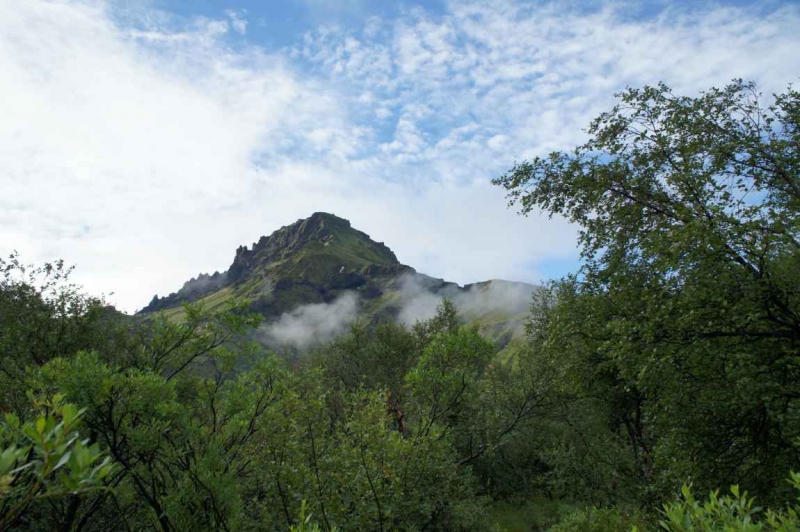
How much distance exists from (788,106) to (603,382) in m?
14.9

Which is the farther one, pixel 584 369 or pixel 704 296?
pixel 584 369

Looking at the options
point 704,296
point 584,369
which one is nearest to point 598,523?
point 584,369

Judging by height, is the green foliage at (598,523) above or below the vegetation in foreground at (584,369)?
below

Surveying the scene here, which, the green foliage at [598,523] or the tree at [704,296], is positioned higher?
the tree at [704,296]

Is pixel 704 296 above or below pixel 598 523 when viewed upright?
above

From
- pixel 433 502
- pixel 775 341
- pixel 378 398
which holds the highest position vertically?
pixel 775 341

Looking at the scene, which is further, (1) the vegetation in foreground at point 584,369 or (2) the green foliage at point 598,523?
(2) the green foliage at point 598,523

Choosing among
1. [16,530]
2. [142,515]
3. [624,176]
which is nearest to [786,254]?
[624,176]

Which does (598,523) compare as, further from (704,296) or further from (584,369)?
(704,296)

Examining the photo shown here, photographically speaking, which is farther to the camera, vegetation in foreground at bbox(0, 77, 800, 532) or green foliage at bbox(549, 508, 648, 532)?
green foliage at bbox(549, 508, 648, 532)

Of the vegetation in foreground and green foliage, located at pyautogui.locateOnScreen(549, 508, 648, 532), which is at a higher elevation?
the vegetation in foreground

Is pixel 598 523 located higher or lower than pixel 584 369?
lower

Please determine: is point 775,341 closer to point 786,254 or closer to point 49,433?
point 786,254

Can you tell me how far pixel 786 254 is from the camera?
1066 centimetres
